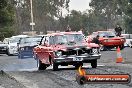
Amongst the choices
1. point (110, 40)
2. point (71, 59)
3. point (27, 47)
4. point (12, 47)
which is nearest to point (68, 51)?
point (71, 59)

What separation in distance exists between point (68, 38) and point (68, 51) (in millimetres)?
1095

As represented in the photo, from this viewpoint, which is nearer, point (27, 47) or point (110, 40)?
point (27, 47)

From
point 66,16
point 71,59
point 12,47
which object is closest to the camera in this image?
point 71,59

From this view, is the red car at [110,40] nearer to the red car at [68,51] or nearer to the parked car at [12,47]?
the parked car at [12,47]

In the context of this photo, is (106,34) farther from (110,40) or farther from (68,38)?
(68,38)

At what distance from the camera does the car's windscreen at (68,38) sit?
18688 mm

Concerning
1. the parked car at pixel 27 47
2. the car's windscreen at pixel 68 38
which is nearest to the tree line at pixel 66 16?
the parked car at pixel 27 47

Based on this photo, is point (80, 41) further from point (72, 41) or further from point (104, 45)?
point (104, 45)

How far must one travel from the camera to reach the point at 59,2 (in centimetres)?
9462

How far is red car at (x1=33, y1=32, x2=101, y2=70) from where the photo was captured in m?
17.8

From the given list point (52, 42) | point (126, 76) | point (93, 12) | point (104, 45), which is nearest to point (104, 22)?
point (93, 12)

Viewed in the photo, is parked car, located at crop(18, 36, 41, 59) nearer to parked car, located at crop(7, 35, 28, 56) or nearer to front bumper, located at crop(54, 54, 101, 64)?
front bumper, located at crop(54, 54, 101, 64)

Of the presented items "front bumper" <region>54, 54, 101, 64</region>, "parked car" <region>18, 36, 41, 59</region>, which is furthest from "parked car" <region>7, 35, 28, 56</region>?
"front bumper" <region>54, 54, 101, 64</region>

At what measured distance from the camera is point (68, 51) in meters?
17.9
